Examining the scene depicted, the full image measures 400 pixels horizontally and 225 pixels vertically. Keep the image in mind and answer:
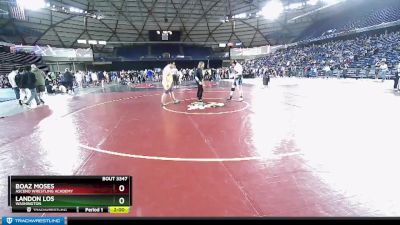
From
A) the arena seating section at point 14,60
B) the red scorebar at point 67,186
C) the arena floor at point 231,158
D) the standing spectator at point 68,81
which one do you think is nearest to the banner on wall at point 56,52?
the arena seating section at point 14,60

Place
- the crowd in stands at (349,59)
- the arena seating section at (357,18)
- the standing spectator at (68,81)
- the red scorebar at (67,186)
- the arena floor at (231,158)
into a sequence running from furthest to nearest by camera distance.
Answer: the arena seating section at (357,18)
the crowd in stands at (349,59)
the standing spectator at (68,81)
the arena floor at (231,158)
the red scorebar at (67,186)

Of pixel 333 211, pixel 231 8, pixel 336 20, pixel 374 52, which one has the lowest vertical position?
pixel 333 211

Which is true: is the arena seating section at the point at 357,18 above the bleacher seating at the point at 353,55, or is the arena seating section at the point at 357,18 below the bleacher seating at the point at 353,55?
above

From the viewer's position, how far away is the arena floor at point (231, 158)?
2.71m

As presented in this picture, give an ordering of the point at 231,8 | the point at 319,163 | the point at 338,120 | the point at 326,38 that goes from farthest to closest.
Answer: the point at 231,8, the point at 326,38, the point at 338,120, the point at 319,163

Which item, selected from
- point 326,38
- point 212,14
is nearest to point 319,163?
point 326,38

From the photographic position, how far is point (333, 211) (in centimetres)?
253

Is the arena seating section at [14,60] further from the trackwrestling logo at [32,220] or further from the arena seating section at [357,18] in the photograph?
the arena seating section at [357,18]

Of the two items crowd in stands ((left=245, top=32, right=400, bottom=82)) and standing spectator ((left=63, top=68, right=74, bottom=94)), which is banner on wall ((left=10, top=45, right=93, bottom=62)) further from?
crowd in stands ((left=245, top=32, right=400, bottom=82))

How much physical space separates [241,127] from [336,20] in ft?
127

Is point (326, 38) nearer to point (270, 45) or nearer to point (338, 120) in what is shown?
point (270, 45)
